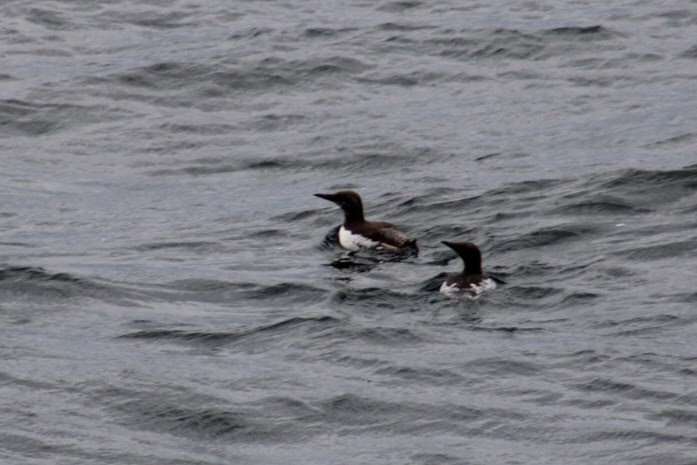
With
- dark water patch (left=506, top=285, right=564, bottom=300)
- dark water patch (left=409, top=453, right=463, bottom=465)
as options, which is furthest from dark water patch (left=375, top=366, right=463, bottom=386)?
dark water patch (left=506, top=285, right=564, bottom=300)

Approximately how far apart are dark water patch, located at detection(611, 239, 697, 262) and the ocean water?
0.06 metres

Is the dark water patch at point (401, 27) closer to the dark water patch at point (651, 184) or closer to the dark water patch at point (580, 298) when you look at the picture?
the dark water patch at point (651, 184)

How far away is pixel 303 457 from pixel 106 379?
2.34m

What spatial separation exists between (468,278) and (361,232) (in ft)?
8.21

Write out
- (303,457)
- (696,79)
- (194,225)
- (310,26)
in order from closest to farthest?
(303,457) → (194,225) → (696,79) → (310,26)

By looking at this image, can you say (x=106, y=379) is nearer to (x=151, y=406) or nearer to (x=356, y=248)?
(x=151, y=406)

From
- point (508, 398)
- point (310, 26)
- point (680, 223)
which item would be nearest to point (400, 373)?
point (508, 398)

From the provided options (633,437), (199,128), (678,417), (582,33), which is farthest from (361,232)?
(582,33)

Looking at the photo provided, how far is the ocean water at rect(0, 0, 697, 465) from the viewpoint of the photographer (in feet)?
39.3

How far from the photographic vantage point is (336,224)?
740 inches

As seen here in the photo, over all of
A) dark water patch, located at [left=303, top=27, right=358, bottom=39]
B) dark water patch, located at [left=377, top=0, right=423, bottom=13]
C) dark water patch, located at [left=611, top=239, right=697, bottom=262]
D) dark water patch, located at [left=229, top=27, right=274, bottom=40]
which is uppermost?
dark water patch, located at [left=377, top=0, right=423, bottom=13]

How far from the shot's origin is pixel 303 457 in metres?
11.4

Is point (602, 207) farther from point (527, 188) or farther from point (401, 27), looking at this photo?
point (401, 27)

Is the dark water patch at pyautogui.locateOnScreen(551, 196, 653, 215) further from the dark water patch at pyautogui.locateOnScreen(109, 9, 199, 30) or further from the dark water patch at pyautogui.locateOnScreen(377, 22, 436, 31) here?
the dark water patch at pyautogui.locateOnScreen(109, 9, 199, 30)
